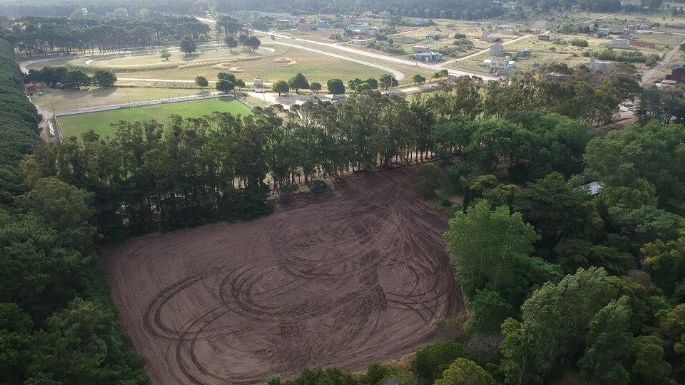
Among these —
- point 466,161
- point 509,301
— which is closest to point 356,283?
point 509,301

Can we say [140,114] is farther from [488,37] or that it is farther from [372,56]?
[488,37]

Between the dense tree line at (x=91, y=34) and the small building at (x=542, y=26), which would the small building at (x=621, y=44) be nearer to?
the small building at (x=542, y=26)

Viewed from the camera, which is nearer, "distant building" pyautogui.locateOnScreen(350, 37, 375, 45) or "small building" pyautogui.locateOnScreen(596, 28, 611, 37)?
"small building" pyautogui.locateOnScreen(596, 28, 611, 37)

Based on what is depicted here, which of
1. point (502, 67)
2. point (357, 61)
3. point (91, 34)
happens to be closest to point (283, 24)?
point (91, 34)

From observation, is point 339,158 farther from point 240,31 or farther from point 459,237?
point 240,31

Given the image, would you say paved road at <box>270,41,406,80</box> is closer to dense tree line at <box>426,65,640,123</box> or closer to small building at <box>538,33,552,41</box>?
dense tree line at <box>426,65,640,123</box>

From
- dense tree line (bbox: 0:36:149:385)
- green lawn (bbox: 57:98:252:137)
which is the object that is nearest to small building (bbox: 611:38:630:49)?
green lawn (bbox: 57:98:252:137)

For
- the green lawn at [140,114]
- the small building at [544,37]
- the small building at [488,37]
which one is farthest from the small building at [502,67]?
the green lawn at [140,114]
